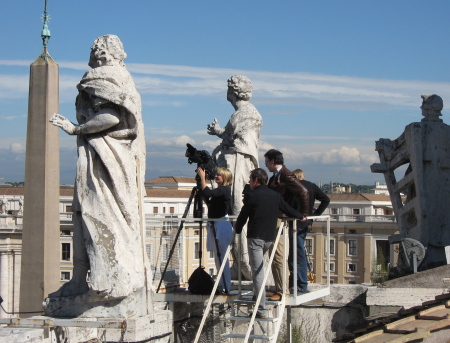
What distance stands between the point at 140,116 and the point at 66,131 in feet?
2.66

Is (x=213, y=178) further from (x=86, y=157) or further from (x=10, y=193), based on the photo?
(x=10, y=193)

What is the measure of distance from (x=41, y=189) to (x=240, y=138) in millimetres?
16127

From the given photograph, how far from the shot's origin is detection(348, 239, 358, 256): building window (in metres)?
59.3

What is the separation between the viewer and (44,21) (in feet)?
105

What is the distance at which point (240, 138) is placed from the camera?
1301cm

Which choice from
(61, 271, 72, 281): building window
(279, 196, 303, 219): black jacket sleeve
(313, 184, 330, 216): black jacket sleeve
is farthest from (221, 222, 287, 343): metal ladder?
(61, 271, 72, 281): building window

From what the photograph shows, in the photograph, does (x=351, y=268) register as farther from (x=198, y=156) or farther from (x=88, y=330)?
(x=88, y=330)

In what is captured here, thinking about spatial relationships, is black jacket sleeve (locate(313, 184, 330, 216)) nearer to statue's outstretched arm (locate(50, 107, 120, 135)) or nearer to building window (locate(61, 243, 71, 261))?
statue's outstretched arm (locate(50, 107, 120, 135))

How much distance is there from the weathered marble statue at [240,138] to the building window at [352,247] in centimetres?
4670

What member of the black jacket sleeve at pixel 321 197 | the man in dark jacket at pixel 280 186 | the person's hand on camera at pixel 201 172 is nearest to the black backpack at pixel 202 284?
the man in dark jacket at pixel 280 186

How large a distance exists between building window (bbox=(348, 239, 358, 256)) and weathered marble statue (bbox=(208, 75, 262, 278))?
46.7 meters

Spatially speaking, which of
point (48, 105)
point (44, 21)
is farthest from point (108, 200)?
point (44, 21)

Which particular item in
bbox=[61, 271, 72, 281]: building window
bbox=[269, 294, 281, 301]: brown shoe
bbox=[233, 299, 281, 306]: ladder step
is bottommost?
bbox=[61, 271, 72, 281]: building window

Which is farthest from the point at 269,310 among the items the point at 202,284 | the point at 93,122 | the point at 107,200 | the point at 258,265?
the point at 93,122
